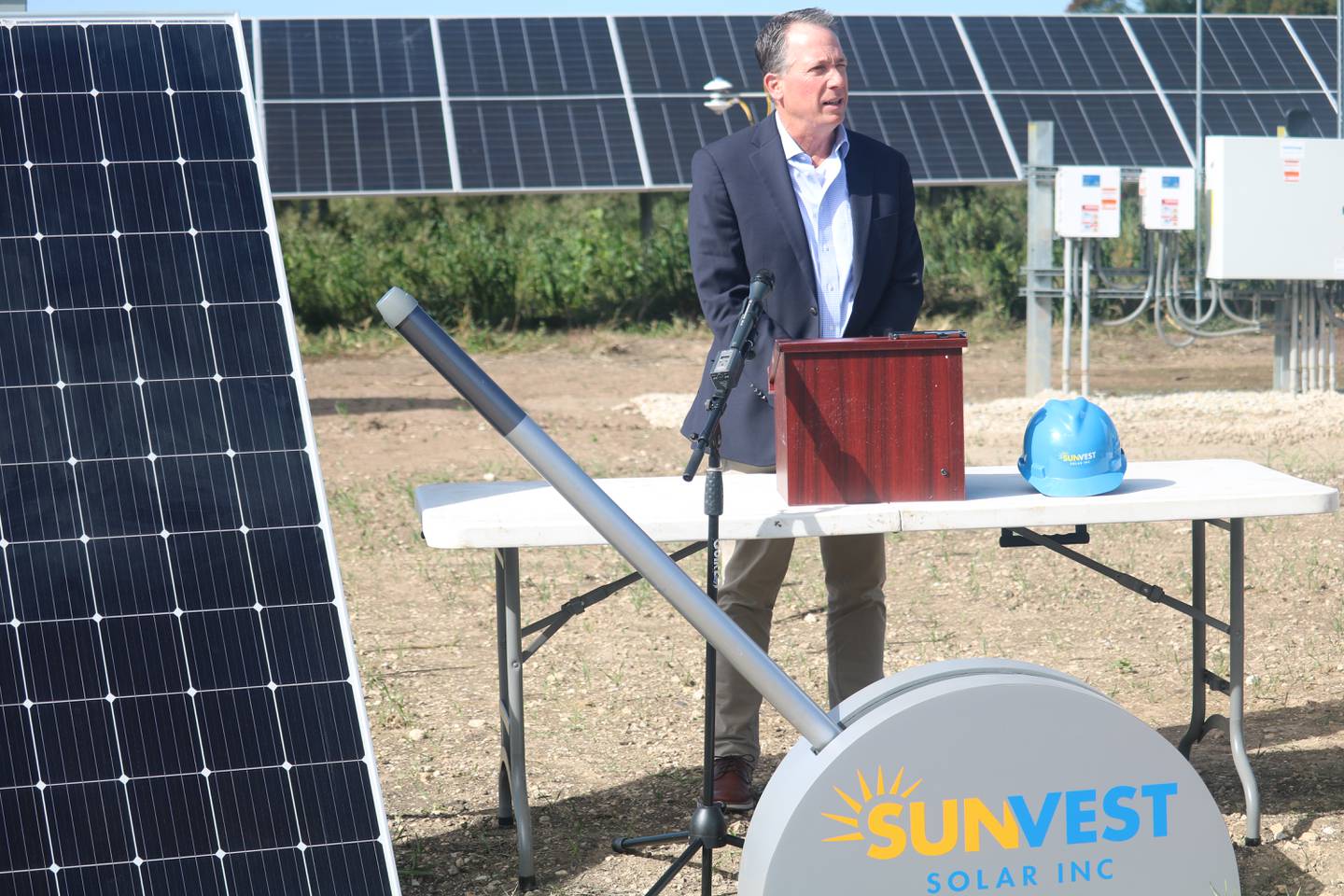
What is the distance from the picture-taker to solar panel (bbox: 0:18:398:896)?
281 centimetres

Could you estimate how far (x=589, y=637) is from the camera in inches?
227

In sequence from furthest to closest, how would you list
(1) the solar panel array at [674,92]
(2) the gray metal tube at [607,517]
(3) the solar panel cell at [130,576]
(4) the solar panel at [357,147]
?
1. (1) the solar panel array at [674,92]
2. (4) the solar panel at [357,147]
3. (3) the solar panel cell at [130,576]
4. (2) the gray metal tube at [607,517]

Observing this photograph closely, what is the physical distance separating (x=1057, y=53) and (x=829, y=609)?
13.9m

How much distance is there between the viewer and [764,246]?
3666 millimetres

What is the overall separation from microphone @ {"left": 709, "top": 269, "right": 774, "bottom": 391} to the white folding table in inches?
16.4

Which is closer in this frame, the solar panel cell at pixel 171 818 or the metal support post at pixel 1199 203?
the solar panel cell at pixel 171 818

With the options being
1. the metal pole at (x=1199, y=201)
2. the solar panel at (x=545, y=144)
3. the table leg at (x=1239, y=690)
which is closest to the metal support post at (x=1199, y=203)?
the metal pole at (x=1199, y=201)

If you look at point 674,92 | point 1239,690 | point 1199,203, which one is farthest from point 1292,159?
point 1239,690

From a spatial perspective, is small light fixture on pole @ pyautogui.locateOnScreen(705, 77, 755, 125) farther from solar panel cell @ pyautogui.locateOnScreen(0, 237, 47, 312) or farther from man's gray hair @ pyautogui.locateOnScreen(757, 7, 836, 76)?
solar panel cell @ pyautogui.locateOnScreen(0, 237, 47, 312)

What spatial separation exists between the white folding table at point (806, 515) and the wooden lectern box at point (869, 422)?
51 mm

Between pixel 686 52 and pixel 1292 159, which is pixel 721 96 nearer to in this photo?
pixel 686 52

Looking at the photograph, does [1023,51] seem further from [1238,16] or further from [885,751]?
[885,751]

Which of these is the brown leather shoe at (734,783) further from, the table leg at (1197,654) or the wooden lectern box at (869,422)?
Answer: the table leg at (1197,654)

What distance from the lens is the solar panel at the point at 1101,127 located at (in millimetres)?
14789
